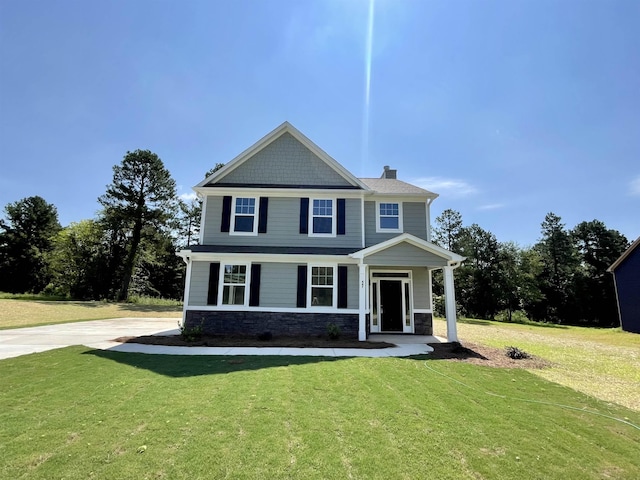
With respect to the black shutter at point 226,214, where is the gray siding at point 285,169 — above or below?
above

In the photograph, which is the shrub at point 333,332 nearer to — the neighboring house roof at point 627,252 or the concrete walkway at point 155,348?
the concrete walkway at point 155,348

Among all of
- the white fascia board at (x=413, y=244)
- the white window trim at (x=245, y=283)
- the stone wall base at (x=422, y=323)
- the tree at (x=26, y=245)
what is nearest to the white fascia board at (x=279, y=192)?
the white fascia board at (x=413, y=244)

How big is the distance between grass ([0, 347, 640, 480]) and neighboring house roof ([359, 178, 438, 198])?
30.4 ft

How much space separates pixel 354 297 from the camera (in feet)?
41.6

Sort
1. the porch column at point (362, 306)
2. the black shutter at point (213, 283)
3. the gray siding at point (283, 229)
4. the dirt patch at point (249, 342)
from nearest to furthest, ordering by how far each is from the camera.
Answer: the dirt patch at point (249, 342) < the porch column at point (362, 306) < the black shutter at point (213, 283) < the gray siding at point (283, 229)

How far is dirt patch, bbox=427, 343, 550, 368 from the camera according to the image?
28.8ft

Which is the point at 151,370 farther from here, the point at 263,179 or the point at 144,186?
the point at 144,186

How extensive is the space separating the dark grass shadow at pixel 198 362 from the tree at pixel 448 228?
114 ft

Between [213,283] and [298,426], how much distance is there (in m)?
9.56

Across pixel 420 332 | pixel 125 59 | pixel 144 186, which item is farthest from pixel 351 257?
Answer: pixel 144 186

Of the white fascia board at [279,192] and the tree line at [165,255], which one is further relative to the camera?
the tree line at [165,255]

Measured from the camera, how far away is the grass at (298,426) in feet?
11.1

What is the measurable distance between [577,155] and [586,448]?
56.1 feet

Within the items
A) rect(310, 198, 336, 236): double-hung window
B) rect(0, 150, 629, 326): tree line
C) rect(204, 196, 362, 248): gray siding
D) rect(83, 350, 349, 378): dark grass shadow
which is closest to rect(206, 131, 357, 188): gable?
rect(310, 198, 336, 236): double-hung window
